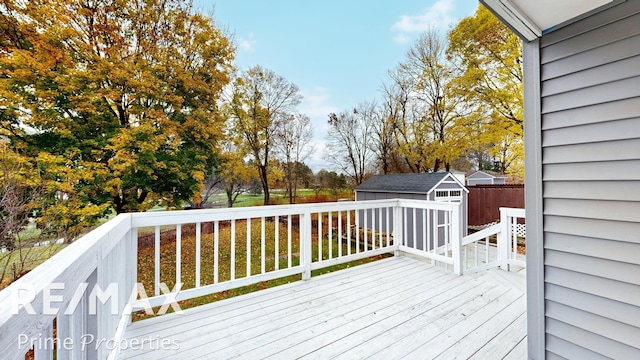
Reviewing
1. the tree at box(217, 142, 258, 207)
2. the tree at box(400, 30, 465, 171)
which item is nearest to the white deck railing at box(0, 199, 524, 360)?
the tree at box(217, 142, 258, 207)

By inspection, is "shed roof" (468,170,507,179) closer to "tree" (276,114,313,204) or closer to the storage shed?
"tree" (276,114,313,204)

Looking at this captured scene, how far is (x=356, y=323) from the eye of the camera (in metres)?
1.96

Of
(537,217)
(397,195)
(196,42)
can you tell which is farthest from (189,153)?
(537,217)

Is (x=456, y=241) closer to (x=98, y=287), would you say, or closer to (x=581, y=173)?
(x=581, y=173)

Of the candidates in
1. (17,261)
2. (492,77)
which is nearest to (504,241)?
(492,77)

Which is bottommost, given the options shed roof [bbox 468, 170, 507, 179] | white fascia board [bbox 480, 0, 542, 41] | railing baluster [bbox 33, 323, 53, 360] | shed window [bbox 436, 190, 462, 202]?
shed window [bbox 436, 190, 462, 202]

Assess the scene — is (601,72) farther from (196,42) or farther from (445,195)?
(196,42)

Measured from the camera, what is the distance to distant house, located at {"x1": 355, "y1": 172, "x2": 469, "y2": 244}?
23.1ft

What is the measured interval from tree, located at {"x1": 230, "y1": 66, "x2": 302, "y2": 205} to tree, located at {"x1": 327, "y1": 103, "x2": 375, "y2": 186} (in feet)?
8.32

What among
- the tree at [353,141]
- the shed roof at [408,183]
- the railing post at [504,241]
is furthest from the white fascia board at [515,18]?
the tree at [353,141]

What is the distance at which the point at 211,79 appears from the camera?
726 cm

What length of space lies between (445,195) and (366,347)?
6.60m

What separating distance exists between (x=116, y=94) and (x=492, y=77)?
9.54 meters

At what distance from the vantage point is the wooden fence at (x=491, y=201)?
26.1 ft
